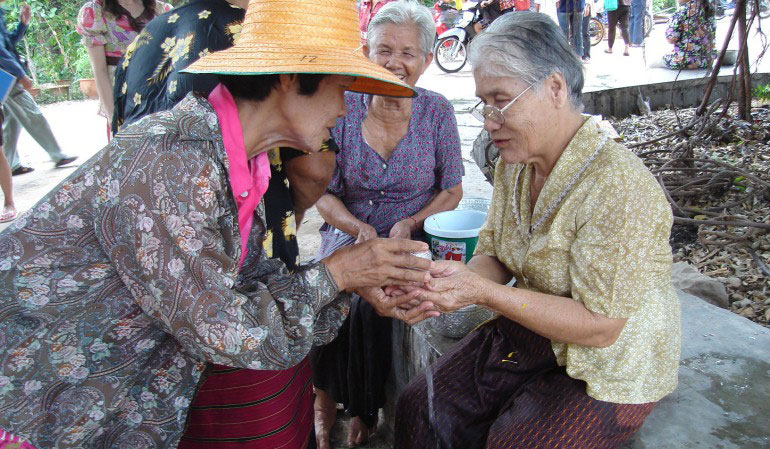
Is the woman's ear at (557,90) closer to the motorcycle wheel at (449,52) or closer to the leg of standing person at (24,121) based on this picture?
the leg of standing person at (24,121)

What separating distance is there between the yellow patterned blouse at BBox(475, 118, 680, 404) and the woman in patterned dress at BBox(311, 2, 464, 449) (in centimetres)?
102

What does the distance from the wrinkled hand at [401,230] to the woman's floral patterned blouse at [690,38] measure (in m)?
7.45

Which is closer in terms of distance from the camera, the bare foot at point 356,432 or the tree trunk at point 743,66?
the bare foot at point 356,432

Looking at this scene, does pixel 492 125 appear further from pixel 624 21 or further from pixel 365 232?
pixel 624 21

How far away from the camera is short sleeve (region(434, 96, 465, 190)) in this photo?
293 cm

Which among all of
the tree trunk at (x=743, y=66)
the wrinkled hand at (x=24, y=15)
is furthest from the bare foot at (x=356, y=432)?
the wrinkled hand at (x=24, y=15)

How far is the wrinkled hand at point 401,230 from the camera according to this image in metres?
2.73

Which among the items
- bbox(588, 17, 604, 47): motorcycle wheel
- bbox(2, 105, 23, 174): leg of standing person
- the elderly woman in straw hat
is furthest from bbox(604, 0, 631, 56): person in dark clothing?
the elderly woman in straw hat

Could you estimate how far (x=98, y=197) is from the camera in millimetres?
1340

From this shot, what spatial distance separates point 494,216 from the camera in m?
2.10

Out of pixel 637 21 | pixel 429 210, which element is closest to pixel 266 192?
pixel 429 210

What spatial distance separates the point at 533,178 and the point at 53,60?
15.0 meters

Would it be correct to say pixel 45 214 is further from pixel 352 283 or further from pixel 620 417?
pixel 620 417

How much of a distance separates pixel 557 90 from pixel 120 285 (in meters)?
1.35
